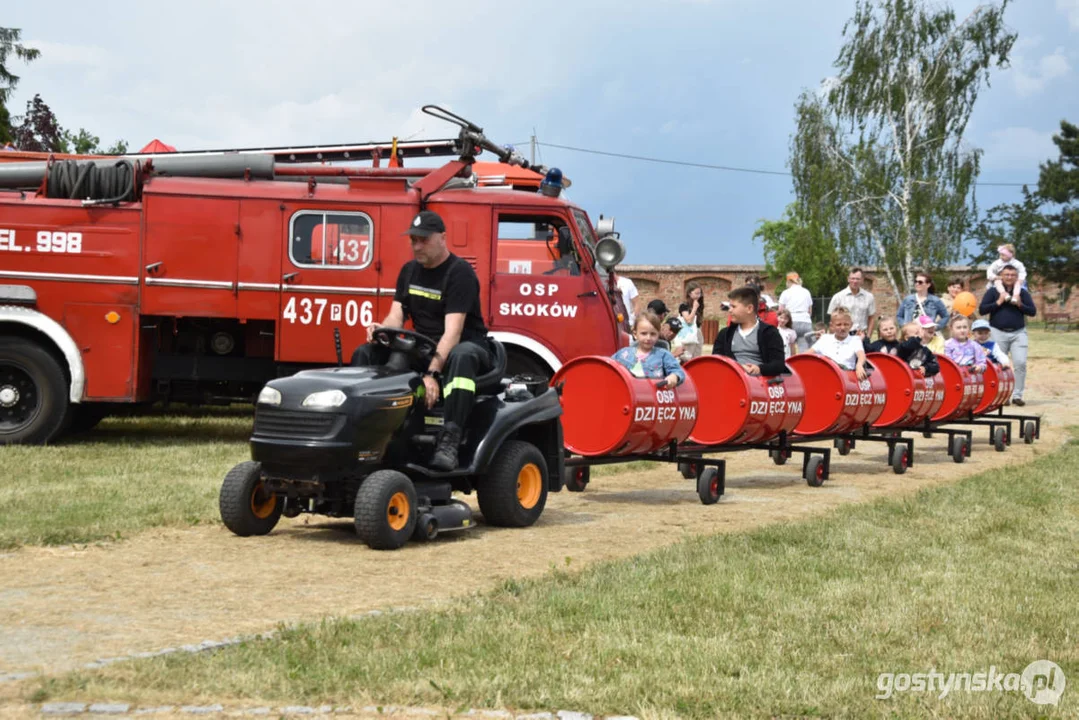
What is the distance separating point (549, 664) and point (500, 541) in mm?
3509

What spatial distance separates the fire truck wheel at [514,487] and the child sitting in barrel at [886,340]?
743 cm

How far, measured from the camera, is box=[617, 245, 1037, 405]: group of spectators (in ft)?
42.6

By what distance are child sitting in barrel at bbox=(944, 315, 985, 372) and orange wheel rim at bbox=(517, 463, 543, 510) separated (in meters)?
9.74

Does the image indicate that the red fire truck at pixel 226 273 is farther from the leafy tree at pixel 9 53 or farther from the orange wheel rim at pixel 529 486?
the leafy tree at pixel 9 53

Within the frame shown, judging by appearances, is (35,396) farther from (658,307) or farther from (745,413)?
(745,413)

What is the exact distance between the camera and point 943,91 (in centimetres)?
5384

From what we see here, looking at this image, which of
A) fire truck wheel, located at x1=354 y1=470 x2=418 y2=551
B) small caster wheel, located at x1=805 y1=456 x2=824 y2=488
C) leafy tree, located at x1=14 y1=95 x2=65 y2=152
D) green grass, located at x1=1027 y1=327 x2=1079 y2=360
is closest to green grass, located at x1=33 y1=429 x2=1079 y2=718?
fire truck wheel, located at x1=354 y1=470 x2=418 y2=551

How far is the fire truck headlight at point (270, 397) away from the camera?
330 inches

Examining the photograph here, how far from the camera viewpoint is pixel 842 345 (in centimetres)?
1467

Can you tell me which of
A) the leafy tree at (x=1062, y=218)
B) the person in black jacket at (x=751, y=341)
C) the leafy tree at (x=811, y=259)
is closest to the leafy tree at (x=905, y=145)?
the leafy tree at (x=811, y=259)

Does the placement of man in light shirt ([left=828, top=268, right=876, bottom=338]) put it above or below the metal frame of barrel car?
above

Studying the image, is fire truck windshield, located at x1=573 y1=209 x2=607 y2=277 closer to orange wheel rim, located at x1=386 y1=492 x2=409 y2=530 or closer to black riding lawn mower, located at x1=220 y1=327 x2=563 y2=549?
black riding lawn mower, located at x1=220 y1=327 x2=563 y2=549

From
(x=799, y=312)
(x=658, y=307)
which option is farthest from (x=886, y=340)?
(x=799, y=312)

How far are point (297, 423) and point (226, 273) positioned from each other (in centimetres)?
684
